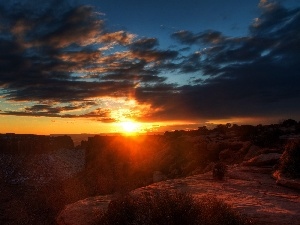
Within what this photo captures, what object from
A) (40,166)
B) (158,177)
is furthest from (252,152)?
(40,166)

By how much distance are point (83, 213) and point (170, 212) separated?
9.49 ft

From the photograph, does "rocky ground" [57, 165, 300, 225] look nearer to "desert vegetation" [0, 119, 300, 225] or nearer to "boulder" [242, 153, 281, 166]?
"desert vegetation" [0, 119, 300, 225]

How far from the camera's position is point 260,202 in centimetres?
879

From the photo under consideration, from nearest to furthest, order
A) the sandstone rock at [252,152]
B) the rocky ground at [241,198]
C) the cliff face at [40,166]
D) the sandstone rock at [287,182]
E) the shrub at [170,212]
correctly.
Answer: the shrub at [170,212] < the rocky ground at [241,198] < the sandstone rock at [287,182] < the sandstone rock at [252,152] < the cliff face at [40,166]

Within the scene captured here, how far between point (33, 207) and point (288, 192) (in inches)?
1047

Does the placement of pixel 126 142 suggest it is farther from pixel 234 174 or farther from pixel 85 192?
pixel 234 174

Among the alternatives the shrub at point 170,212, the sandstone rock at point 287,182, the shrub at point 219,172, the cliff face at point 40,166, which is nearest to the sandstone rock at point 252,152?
the shrub at point 219,172

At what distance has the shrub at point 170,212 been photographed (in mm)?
6922

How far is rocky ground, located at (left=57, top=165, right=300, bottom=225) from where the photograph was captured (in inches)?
293

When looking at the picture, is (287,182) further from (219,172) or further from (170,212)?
(170,212)

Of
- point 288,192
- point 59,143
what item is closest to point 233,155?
point 288,192

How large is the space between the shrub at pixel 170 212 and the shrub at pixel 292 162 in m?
5.40

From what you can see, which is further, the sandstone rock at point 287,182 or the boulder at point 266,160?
the boulder at point 266,160

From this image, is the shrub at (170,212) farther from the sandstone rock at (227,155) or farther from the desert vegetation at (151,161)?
the sandstone rock at (227,155)
